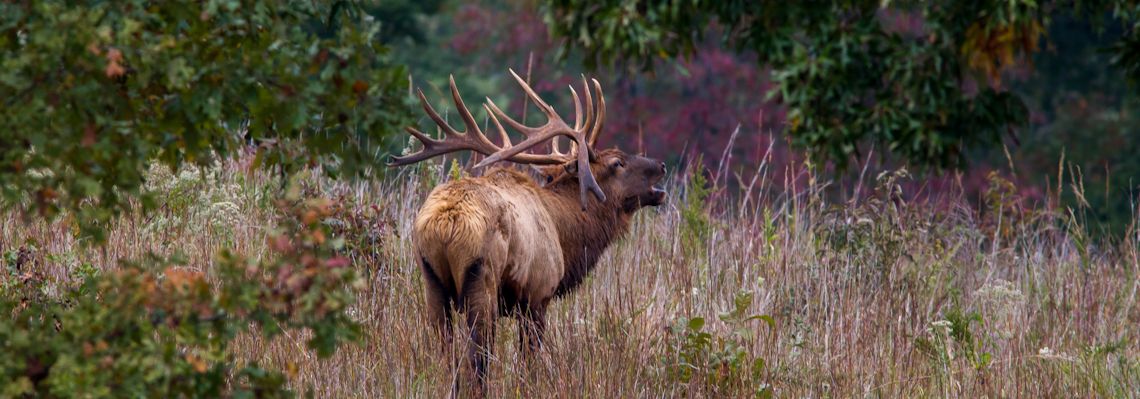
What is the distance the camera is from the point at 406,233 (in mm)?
6848

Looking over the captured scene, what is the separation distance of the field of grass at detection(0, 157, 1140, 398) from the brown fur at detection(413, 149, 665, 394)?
111mm

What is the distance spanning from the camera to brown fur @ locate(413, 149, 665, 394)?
5.04 m

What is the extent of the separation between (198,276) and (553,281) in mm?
2928

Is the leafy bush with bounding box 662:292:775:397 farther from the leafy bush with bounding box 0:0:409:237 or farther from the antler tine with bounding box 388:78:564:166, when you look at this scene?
the leafy bush with bounding box 0:0:409:237

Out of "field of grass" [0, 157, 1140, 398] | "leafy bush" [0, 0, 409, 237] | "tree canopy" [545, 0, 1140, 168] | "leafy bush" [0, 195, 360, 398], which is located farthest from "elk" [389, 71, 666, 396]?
"tree canopy" [545, 0, 1140, 168]

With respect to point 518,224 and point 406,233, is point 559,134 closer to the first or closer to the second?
point 518,224

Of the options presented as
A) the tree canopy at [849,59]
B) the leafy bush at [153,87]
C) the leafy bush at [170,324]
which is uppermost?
the leafy bush at [153,87]

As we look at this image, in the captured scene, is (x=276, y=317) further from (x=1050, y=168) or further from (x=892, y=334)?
(x=1050, y=168)

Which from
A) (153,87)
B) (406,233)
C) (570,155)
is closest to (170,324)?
(153,87)

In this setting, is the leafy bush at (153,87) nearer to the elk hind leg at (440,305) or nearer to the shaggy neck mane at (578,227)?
the elk hind leg at (440,305)

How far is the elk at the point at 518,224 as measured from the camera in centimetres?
507

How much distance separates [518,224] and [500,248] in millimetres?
194

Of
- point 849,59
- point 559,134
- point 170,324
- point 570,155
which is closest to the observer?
point 170,324

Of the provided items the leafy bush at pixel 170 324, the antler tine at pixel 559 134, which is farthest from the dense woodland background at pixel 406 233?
the antler tine at pixel 559 134
